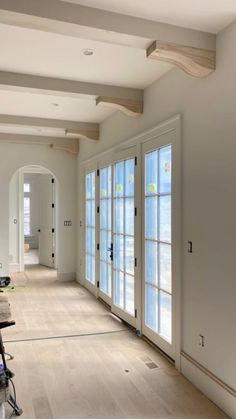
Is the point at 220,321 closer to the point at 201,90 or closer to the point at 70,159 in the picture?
the point at 201,90

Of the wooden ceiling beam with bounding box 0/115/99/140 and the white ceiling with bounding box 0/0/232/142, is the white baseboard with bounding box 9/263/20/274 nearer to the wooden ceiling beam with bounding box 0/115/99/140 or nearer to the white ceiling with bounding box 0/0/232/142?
the wooden ceiling beam with bounding box 0/115/99/140

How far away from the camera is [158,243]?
3465 mm

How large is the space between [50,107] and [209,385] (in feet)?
11.9

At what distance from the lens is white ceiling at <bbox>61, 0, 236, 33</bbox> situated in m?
2.18

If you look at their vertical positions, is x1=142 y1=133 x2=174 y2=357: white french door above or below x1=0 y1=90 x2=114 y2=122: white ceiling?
below

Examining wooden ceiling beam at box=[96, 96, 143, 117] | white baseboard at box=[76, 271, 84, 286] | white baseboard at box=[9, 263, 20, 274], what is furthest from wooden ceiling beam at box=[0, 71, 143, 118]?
white baseboard at box=[9, 263, 20, 274]

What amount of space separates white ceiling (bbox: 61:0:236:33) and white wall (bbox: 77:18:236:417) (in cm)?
15

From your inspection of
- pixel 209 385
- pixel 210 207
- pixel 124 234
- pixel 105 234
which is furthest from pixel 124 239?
pixel 209 385

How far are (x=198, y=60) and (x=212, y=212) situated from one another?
3.61 feet

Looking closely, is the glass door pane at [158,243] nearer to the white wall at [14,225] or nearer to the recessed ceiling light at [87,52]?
the recessed ceiling light at [87,52]

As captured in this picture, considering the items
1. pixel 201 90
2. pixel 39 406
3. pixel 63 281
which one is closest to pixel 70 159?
pixel 63 281

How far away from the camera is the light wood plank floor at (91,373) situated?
8.24 feet

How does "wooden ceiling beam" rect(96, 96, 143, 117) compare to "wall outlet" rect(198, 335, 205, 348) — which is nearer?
"wall outlet" rect(198, 335, 205, 348)

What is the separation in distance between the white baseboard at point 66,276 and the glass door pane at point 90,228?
78 centimetres
